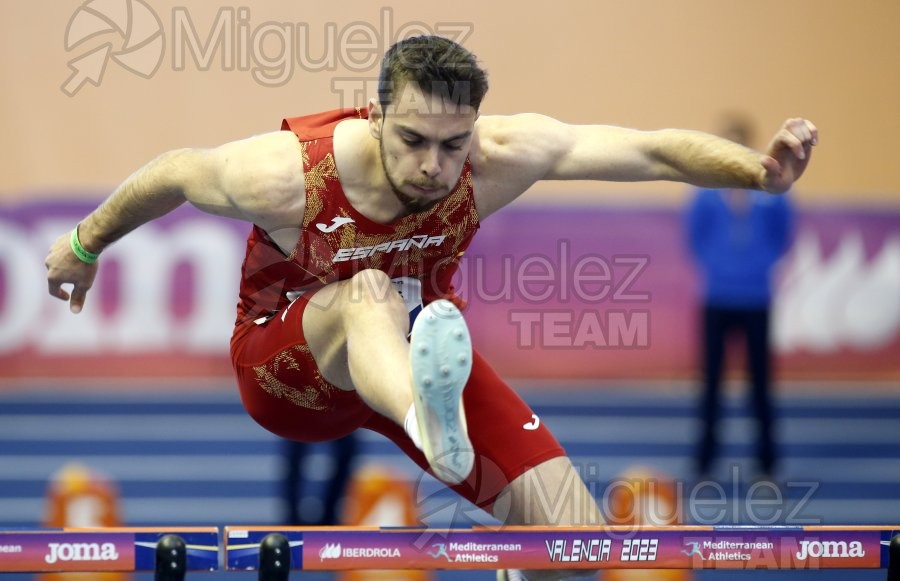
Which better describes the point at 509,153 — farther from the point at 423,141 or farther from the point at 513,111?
the point at 513,111

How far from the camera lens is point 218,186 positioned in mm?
2732

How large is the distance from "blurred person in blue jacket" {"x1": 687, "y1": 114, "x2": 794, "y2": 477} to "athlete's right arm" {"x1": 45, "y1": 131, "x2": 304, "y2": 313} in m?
3.11

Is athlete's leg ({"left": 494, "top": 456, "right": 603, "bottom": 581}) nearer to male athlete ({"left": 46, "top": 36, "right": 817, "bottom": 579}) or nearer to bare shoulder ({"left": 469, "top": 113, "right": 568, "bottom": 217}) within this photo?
male athlete ({"left": 46, "top": 36, "right": 817, "bottom": 579})

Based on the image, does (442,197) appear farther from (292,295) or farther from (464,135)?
(292,295)

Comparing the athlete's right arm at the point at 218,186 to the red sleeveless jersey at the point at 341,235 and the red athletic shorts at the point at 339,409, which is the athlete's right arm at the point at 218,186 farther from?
the red athletic shorts at the point at 339,409

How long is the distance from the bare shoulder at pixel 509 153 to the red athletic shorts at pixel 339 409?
0.50 m

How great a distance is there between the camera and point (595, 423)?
23.4ft

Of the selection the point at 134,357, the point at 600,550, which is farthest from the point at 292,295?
the point at 134,357

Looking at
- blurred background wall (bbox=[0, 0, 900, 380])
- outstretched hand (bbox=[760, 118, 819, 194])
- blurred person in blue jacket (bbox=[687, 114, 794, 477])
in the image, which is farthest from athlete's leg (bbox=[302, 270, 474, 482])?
blurred background wall (bbox=[0, 0, 900, 380])

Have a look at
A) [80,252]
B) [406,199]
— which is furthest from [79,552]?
[406,199]

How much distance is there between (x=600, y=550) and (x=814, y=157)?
6.34 m

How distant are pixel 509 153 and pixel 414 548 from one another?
3.24ft

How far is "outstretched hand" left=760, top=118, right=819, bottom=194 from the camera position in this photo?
8.47ft

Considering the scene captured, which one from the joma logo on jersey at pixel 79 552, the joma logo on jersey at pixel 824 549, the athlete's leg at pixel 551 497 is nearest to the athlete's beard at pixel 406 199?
the athlete's leg at pixel 551 497
